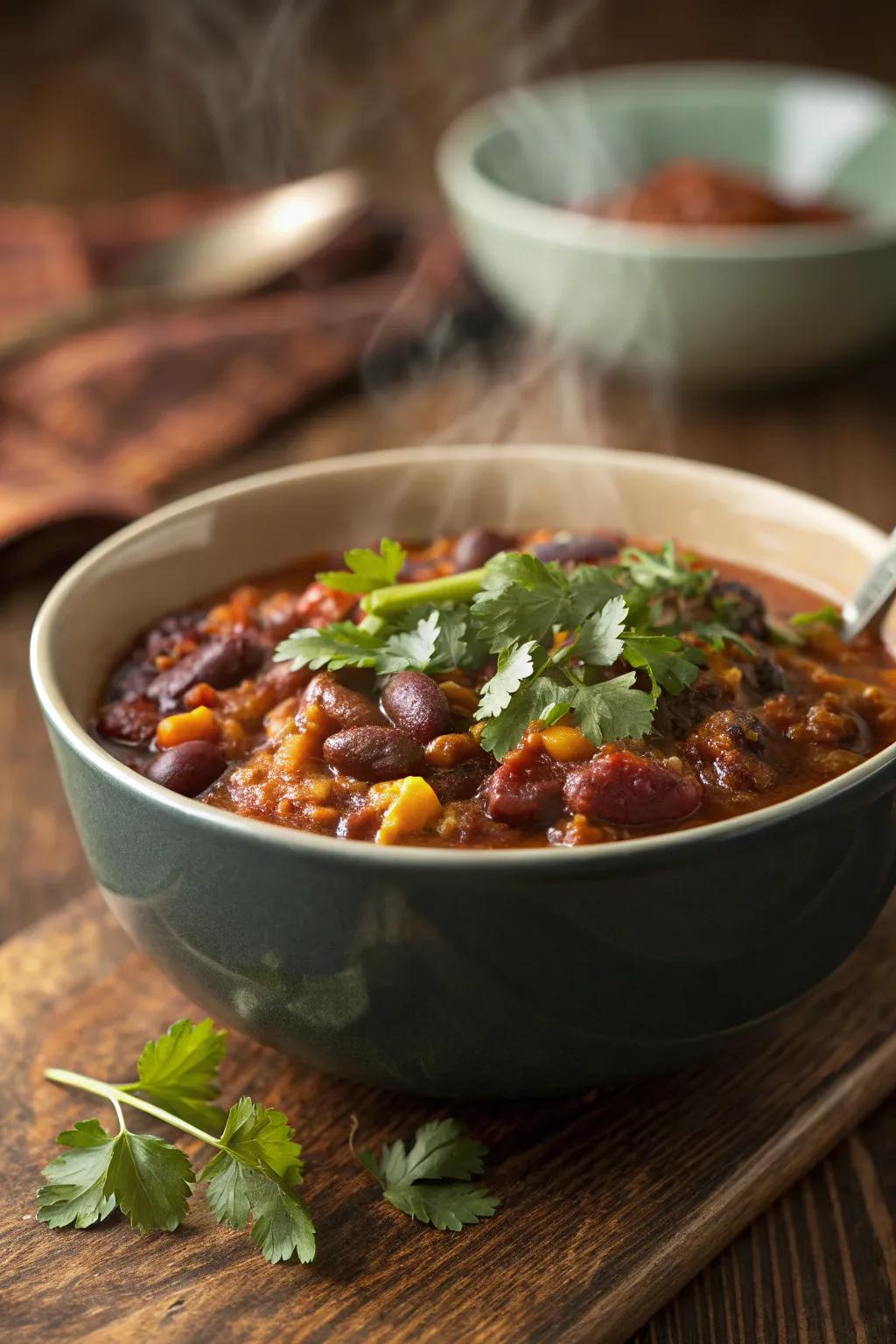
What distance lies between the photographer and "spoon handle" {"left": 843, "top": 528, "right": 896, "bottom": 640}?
3121mm

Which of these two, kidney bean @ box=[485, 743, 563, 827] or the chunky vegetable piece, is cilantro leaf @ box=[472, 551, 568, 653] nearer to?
the chunky vegetable piece

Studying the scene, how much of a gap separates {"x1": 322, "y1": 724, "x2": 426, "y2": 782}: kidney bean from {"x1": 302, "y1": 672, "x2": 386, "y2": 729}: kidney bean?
73 millimetres

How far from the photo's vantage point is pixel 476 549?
3307 mm

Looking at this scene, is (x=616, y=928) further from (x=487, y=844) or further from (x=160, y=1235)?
(x=160, y=1235)

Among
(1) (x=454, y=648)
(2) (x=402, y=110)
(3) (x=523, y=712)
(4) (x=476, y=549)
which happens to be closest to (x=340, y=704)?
(1) (x=454, y=648)

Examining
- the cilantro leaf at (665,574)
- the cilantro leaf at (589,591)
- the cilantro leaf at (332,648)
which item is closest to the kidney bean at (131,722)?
the cilantro leaf at (332,648)

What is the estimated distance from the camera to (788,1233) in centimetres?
267

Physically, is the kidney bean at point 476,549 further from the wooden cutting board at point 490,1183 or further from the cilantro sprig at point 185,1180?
the cilantro sprig at point 185,1180

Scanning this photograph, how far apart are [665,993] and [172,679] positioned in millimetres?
1146

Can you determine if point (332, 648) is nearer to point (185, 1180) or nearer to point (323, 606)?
point (323, 606)

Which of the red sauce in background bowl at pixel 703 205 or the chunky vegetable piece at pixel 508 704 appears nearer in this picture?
the chunky vegetable piece at pixel 508 704

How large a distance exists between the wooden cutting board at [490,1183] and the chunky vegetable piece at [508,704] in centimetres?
52

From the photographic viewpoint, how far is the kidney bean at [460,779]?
263 centimetres

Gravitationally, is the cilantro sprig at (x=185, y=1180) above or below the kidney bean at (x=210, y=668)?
below
